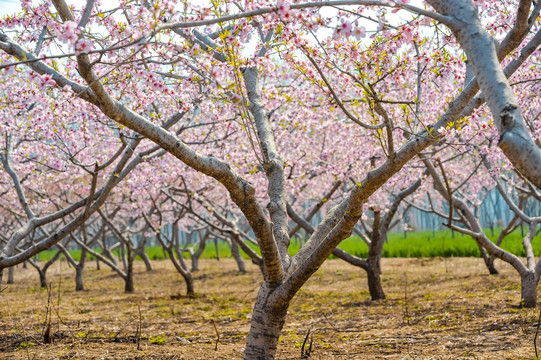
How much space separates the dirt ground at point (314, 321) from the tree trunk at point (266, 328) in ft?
1.52

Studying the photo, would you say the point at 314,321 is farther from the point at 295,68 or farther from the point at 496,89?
the point at 496,89

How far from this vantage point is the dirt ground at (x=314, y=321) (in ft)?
15.7

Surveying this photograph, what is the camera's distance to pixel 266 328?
393 centimetres

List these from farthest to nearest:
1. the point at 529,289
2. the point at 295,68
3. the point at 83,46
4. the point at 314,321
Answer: the point at 314,321 < the point at 529,289 < the point at 295,68 < the point at 83,46

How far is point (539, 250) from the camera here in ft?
44.2

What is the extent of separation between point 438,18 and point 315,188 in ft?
54.7

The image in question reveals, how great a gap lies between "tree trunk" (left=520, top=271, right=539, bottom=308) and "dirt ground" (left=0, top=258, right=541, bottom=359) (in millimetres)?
174

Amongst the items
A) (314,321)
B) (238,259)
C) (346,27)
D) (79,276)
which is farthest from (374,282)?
(238,259)

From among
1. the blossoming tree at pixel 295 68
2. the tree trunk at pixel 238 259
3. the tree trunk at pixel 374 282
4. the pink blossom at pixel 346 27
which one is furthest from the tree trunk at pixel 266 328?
the tree trunk at pixel 238 259

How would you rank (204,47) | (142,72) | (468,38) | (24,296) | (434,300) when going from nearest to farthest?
(468,38) → (142,72) → (204,47) → (434,300) → (24,296)

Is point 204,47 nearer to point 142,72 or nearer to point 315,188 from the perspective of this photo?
point 142,72

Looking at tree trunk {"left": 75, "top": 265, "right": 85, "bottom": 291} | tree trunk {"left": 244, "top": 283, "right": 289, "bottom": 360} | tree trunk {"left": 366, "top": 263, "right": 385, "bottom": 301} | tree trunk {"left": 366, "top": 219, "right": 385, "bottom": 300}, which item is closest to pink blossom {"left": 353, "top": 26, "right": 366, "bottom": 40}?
tree trunk {"left": 244, "top": 283, "right": 289, "bottom": 360}

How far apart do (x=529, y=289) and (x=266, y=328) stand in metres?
4.09

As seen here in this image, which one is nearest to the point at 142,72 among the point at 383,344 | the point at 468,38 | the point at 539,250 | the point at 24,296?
the point at 468,38
